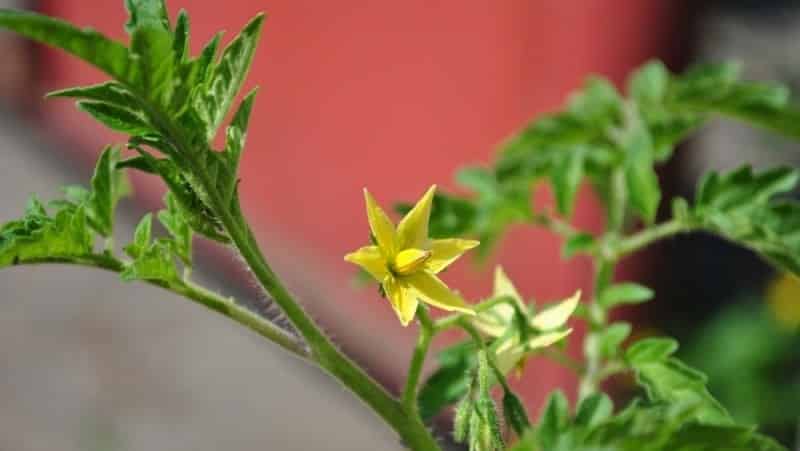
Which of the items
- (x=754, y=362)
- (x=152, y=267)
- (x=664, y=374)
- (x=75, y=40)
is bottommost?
(x=754, y=362)

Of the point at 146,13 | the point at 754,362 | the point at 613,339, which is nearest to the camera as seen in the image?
the point at 146,13

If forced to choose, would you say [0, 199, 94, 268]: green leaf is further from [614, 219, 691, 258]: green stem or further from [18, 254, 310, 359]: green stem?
[614, 219, 691, 258]: green stem

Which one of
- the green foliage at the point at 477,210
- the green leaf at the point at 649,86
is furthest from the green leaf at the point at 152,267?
the green leaf at the point at 649,86

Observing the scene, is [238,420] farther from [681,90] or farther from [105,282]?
[681,90]

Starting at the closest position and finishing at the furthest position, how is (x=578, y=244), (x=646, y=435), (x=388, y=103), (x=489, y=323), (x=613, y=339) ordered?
(x=646, y=435), (x=489, y=323), (x=613, y=339), (x=578, y=244), (x=388, y=103)

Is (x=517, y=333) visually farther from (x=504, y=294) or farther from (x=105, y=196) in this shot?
(x=105, y=196)

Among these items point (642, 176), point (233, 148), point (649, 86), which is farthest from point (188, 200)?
point (649, 86)
